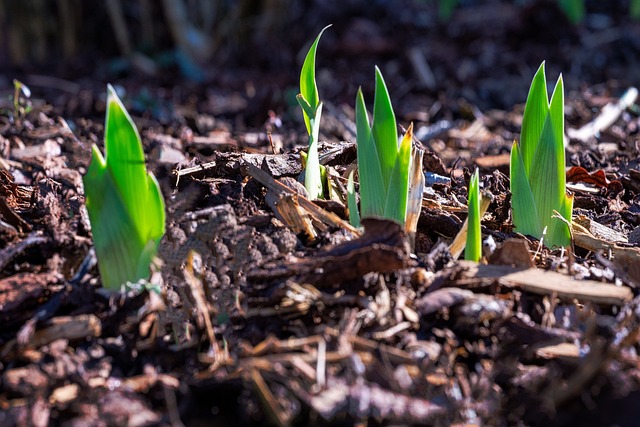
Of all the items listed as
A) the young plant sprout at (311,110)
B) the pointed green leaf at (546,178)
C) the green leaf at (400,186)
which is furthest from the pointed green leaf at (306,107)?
the pointed green leaf at (546,178)

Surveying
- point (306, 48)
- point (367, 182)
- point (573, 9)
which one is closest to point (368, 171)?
point (367, 182)

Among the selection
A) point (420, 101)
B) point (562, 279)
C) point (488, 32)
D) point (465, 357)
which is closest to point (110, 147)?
point (465, 357)

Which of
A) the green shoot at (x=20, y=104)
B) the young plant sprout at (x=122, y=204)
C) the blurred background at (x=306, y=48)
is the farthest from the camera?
the blurred background at (x=306, y=48)

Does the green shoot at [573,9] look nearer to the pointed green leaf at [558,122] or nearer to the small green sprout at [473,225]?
Answer: the pointed green leaf at [558,122]

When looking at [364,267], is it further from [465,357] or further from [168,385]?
[168,385]

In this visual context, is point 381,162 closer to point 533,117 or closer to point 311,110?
point 311,110
